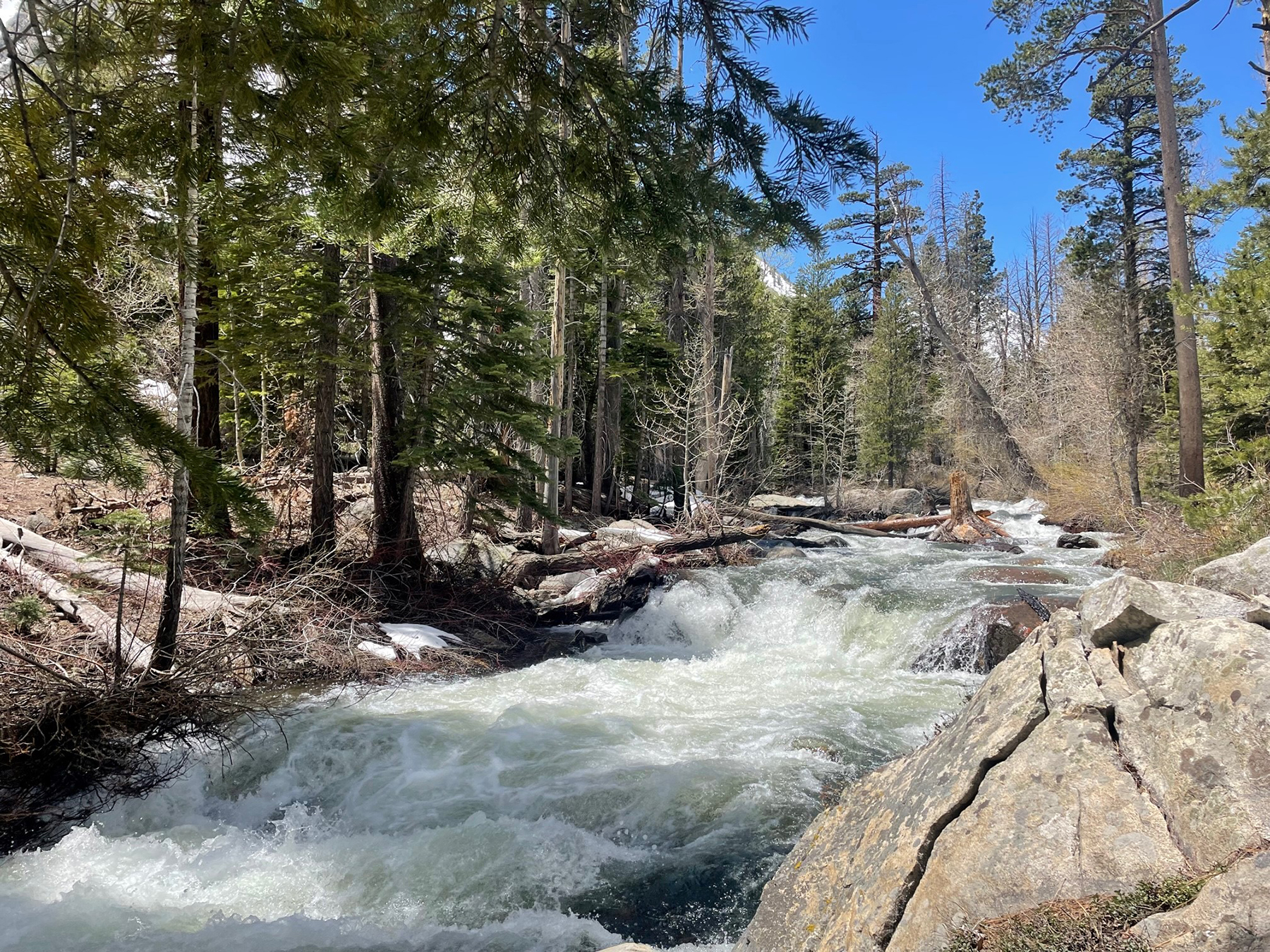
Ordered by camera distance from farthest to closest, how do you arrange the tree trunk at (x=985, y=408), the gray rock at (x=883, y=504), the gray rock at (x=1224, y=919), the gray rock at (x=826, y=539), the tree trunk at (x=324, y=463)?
the tree trunk at (x=985, y=408)
the gray rock at (x=883, y=504)
the gray rock at (x=826, y=539)
the tree trunk at (x=324, y=463)
the gray rock at (x=1224, y=919)

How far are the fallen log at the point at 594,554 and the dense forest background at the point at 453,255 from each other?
85 cm

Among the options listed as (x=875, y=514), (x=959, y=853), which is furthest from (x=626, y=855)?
(x=875, y=514)

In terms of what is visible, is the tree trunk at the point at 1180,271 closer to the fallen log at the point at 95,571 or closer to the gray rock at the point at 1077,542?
the gray rock at the point at 1077,542

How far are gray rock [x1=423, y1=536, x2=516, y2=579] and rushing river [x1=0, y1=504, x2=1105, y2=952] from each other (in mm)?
3074

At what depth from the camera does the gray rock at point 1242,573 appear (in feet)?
12.4

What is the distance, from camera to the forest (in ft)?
9.26

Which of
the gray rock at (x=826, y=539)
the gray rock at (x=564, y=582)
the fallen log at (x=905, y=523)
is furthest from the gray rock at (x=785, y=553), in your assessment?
the fallen log at (x=905, y=523)

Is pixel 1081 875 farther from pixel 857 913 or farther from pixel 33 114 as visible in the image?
pixel 33 114

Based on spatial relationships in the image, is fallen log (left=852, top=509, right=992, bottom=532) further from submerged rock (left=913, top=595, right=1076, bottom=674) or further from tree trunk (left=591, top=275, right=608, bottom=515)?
submerged rock (left=913, top=595, right=1076, bottom=674)

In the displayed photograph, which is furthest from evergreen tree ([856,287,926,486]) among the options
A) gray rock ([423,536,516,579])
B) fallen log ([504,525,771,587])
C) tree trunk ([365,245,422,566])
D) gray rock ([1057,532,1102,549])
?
tree trunk ([365,245,422,566])

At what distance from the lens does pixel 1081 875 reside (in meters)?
1.91

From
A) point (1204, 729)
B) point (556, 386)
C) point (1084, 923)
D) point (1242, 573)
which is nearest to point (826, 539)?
point (556, 386)

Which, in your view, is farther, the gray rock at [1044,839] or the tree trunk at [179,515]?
the tree trunk at [179,515]

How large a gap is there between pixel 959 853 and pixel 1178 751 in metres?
0.67
